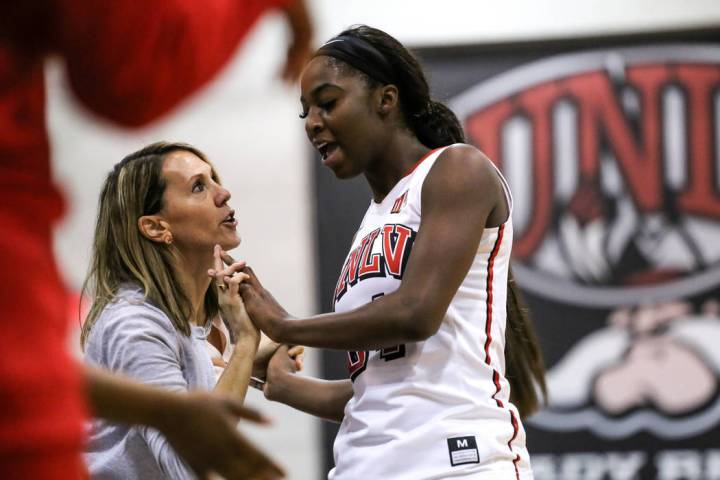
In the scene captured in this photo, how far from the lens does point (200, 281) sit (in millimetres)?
2738

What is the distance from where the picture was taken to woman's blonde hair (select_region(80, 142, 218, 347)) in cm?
255

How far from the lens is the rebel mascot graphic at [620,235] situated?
4621mm

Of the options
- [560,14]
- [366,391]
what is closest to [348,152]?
[366,391]

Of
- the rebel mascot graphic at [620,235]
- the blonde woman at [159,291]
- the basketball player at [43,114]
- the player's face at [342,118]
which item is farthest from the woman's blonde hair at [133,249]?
the rebel mascot graphic at [620,235]

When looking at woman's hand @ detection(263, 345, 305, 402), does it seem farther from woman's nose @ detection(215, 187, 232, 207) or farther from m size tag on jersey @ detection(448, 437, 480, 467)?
m size tag on jersey @ detection(448, 437, 480, 467)

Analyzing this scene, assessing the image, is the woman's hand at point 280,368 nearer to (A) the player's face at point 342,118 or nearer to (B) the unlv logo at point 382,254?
(B) the unlv logo at point 382,254

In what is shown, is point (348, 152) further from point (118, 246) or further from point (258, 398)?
point (258, 398)

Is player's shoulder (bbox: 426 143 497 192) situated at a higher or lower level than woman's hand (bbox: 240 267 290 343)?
higher

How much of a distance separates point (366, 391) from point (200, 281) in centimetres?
65

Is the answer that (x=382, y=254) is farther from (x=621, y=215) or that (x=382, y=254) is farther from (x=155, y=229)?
(x=621, y=215)

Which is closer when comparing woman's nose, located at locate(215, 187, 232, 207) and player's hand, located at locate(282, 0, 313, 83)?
player's hand, located at locate(282, 0, 313, 83)

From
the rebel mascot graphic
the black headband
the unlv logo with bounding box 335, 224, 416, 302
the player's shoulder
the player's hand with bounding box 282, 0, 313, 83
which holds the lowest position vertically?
the rebel mascot graphic


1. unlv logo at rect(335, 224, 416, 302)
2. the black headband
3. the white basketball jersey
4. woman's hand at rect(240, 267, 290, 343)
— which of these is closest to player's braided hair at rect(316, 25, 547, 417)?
the black headband

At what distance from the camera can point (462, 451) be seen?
7.02ft
